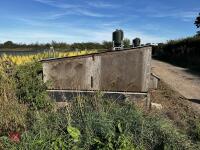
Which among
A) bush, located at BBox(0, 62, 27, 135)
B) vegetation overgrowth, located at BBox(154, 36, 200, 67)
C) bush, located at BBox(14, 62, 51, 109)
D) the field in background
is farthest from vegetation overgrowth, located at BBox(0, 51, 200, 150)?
vegetation overgrowth, located at BBox(154, 36, 200, 67)

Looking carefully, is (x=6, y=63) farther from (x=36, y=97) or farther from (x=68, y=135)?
(x=68, y=135)

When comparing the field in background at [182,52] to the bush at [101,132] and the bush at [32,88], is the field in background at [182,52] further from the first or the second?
the bush at [101,132]

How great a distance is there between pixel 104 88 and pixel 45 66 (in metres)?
1.37

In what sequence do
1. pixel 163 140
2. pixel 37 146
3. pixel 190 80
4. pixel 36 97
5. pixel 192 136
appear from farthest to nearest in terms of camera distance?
pixel 190 80
pixel 36 97
pixel 192 136
pixel 163 140
pixel 37 146

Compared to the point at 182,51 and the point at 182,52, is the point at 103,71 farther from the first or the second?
the point at 182,51

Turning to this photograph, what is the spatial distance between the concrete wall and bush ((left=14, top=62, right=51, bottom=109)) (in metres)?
0.30

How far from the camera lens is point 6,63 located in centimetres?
1018

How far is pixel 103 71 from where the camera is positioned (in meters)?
8.04

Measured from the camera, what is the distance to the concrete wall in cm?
798

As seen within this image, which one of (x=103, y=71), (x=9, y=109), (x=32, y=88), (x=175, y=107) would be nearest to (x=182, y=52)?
(x=175, y=107)

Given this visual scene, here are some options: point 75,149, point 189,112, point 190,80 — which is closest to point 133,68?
point 189,112

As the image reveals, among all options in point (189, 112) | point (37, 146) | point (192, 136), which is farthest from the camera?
point (189, 112)

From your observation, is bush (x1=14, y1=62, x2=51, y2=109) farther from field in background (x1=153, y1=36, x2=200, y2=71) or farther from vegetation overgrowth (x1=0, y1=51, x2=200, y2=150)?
field in background (x1=153, y1=36, x2=200, y2=71)

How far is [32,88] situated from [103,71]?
1.56 metres
